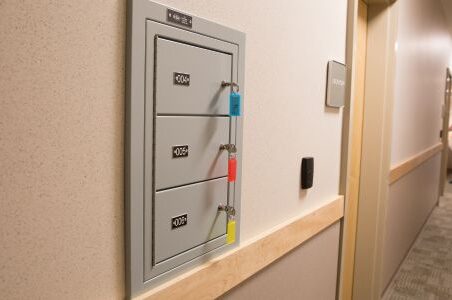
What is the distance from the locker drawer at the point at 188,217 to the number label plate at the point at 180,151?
0.24 ft

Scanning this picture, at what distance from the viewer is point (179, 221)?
79 cm

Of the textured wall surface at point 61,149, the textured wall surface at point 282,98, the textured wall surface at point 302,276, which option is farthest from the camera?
the textured wall surface at point 302,276

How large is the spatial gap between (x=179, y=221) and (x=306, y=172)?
716 mm

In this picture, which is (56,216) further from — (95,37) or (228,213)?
(228,213)

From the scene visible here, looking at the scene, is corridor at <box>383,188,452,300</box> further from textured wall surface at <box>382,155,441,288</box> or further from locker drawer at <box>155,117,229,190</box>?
locker drawer at <box>155,117,229,190</box>

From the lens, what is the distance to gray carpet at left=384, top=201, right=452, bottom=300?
9.29ft

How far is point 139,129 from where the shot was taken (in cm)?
67

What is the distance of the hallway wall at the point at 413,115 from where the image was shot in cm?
269

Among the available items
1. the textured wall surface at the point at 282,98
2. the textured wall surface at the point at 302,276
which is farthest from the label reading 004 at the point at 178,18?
A: the textured wall surface at the point at 302,276

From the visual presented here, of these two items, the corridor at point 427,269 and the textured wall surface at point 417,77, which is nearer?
the textured wall surface at point 417,77

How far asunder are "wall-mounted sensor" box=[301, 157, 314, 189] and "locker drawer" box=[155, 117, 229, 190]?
54 cm

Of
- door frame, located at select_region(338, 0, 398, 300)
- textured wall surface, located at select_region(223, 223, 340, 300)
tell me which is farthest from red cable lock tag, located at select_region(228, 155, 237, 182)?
door frame, located at select_region(338, 0, 398, 300)

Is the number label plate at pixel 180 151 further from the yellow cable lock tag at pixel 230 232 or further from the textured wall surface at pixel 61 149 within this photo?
the yellow cable lock tag at pixel 230 232

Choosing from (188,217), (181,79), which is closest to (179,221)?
(188,217)
